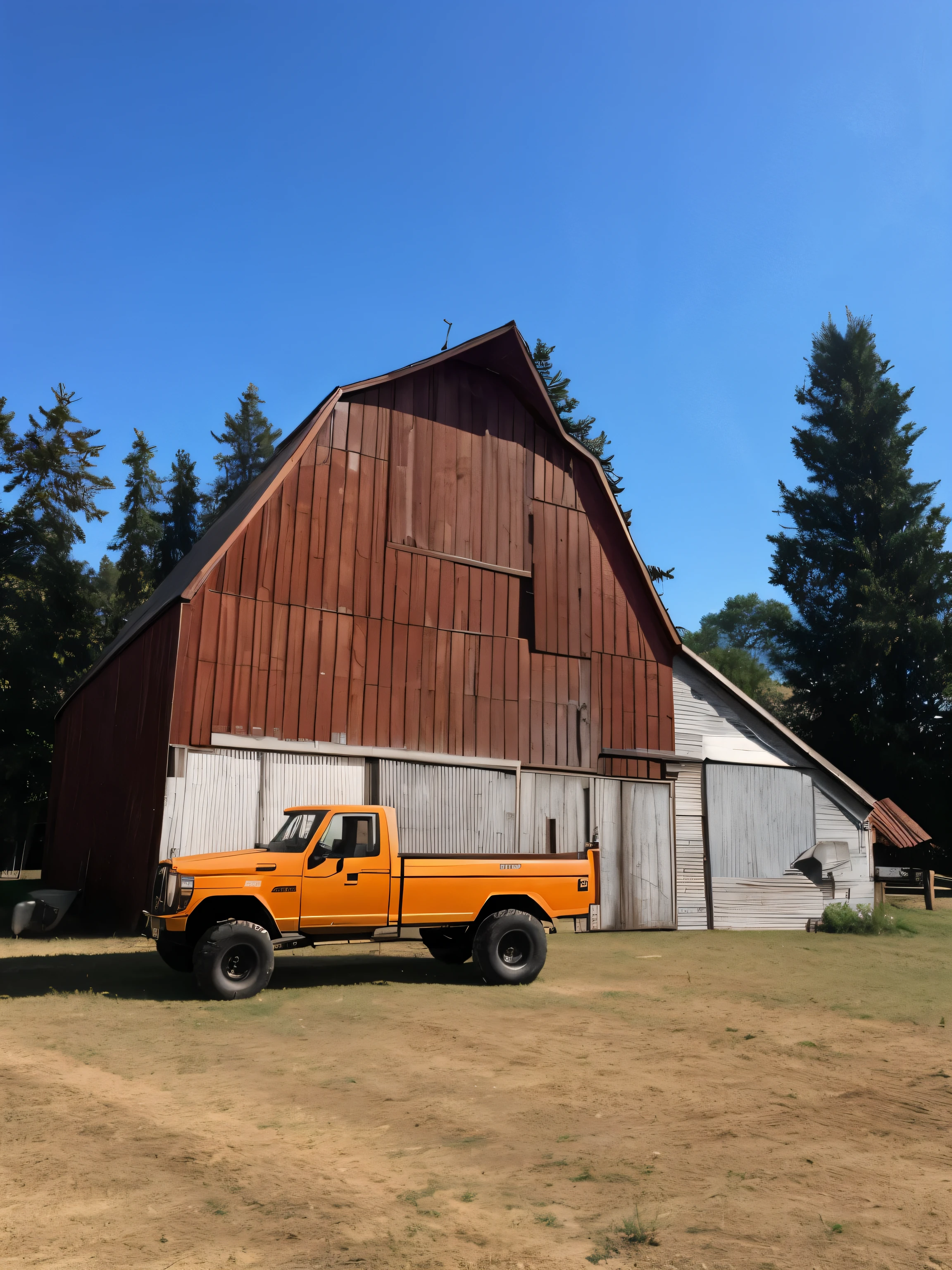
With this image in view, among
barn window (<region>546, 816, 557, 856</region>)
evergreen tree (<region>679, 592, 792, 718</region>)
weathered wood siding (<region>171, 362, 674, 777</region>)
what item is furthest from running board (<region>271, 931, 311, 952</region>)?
evergreen tree (<region>679, 592, 792, 718</region>)

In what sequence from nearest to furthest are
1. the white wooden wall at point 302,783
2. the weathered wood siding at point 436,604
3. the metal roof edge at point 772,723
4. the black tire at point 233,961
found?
1. the black tire at point 233,961
2. the white wooden wall at point 302,783
3. the weathered wood siding at point 436,604
4. the metal roof edge at point 772,723

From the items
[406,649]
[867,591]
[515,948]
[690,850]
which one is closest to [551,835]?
[690,850]

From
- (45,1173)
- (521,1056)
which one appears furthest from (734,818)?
(45,1173)

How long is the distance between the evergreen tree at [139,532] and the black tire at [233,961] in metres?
43.5

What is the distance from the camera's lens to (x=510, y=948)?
11352 millimetres

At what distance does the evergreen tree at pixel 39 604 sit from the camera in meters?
37.3

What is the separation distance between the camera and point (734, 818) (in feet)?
63.1

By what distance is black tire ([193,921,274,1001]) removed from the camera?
31.6 ft

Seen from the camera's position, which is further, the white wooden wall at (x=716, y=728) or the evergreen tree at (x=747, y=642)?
the evergreen tree at (x=747, y=642)

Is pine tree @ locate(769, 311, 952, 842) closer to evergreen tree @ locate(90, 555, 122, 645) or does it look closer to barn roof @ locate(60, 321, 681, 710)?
barn roof @ locate(60, 321, 681, 710)

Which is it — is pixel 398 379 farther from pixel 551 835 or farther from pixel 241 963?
pixel 241 963

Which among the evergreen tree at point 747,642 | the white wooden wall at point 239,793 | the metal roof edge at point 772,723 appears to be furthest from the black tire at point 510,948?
the evergreen tree at point 747,642

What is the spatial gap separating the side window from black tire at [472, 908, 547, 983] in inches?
68.8

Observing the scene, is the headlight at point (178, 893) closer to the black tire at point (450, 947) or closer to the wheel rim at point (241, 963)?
the wheel rim at point (241, 963)
